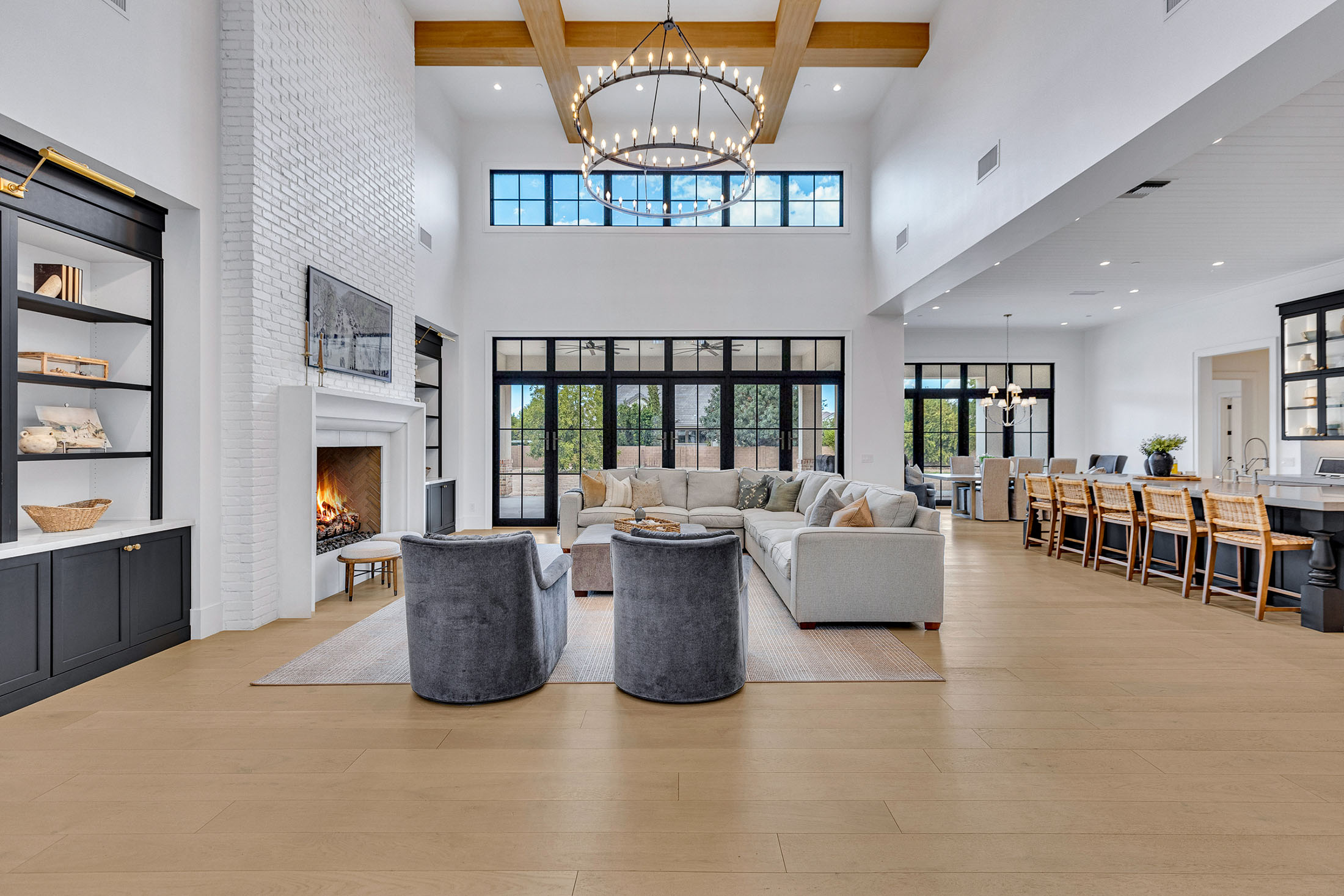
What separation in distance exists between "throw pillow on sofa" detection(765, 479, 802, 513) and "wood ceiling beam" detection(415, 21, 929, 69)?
4648 mm

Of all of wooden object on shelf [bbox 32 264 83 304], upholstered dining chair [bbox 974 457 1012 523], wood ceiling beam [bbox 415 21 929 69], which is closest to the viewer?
wooden object on shelf [bbox 32 264 83 304]

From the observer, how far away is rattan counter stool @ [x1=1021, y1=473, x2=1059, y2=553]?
24.4 feet

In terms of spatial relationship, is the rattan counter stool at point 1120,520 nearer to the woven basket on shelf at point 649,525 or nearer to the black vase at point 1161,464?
the black vase at point 1161,464

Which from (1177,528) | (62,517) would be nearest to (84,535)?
(62,517)

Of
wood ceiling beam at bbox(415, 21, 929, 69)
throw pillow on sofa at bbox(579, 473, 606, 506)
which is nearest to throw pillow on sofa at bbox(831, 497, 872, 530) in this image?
throw pillow on sofa at bbox(579, 473, 606, 506)

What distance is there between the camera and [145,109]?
3814mm

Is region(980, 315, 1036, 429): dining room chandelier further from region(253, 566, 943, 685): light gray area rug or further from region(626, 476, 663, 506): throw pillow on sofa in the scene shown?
region(253, 566, 943, 685): light gray area rug

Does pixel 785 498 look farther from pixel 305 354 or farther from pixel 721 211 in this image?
pixel 305 354

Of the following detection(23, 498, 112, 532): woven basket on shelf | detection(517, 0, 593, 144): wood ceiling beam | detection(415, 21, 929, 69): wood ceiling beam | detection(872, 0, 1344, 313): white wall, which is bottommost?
detection(23, 498, 112, 532): woven basket on shelf

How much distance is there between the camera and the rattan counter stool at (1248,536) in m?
4.75

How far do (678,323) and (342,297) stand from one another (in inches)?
186

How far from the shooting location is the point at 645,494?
7398mm

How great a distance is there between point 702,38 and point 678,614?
6.53 metres

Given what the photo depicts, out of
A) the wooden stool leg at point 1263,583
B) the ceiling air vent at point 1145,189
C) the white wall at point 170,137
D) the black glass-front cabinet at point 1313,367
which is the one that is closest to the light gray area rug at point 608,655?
the white wall at point 170,137
